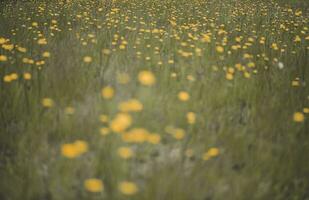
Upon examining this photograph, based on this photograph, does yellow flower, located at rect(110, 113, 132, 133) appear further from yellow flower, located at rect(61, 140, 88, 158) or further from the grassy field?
yellow flower, located at rect(61, 140, 88, 158)

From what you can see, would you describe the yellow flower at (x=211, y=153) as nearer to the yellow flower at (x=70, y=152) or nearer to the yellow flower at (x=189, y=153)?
the yellow flower at (x=189, y=153)

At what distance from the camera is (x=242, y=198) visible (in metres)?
1.62

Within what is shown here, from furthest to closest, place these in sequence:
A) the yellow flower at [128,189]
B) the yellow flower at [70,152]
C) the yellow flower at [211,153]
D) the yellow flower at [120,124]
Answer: the yellow flower at [211,153], the yellow flower at [120,124], the yellow flower at [70,152], the yellow flower at [128,189]

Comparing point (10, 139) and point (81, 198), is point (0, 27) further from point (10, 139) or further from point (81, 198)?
point (81, 198)

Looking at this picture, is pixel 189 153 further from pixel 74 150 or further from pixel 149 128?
pixel 74 150

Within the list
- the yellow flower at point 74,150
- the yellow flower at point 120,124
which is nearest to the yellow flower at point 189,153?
the yellow flower at point 120,124

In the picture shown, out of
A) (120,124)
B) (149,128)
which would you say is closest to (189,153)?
(149,128)

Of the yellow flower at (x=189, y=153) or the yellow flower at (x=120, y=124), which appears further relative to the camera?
the yellow flower at (x=189, y=153)

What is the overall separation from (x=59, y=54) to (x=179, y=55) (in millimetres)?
1565

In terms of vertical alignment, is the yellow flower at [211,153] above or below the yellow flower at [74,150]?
below

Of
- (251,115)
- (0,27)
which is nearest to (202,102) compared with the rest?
(251,115)

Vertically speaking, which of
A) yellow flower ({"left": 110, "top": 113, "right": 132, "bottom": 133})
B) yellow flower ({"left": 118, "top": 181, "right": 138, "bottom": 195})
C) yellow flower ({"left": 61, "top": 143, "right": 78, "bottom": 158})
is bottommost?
yellow flower ({"left": 118, "top": 181, "right": 138, "bottom": 195})

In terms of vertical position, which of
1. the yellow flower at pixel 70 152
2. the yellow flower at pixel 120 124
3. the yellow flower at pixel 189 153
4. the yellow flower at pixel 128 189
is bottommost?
the yellow flower at pixel 189 153

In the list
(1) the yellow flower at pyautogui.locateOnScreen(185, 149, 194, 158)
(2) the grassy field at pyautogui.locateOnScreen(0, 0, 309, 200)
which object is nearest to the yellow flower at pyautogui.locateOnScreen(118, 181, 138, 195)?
(2) the grassy field at pyautogui.locateOnScreen(0, 0, 309, 200)
